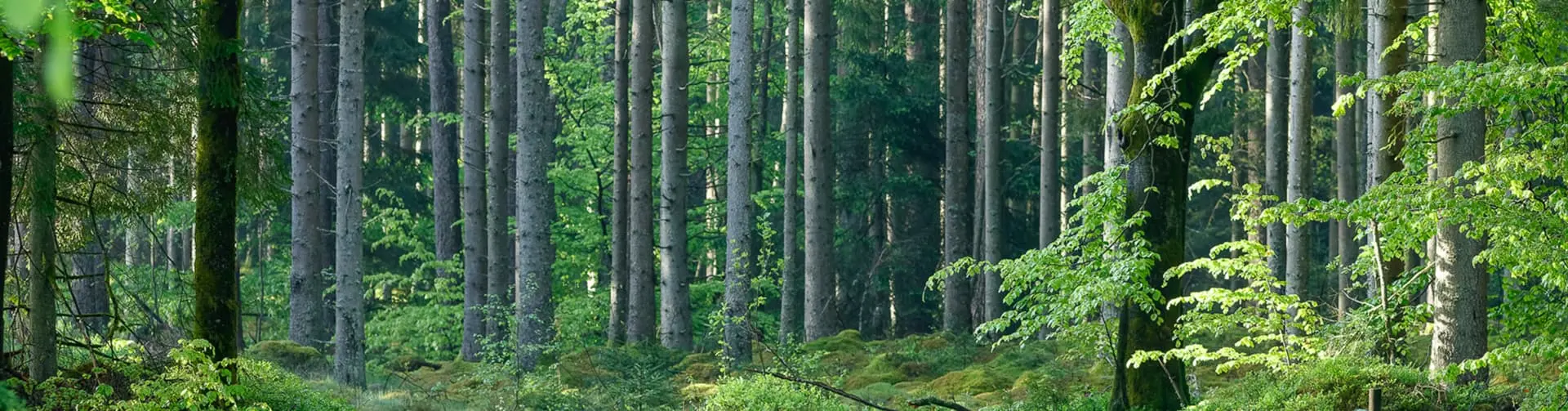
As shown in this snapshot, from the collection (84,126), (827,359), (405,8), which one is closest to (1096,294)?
(84,126)

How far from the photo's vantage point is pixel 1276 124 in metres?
17.6

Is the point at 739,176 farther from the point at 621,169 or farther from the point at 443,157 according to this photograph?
the point at 443,157

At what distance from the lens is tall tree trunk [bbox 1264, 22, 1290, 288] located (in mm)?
17391

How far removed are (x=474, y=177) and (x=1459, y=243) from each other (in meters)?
14.9

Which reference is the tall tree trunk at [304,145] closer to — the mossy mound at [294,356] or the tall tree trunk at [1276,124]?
the mossy mound at [294,356]

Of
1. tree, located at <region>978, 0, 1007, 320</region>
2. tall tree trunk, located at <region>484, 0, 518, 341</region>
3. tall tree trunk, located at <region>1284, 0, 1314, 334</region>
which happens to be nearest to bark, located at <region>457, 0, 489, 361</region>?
tall tree trunk, located at <region>484, 0, 518, 341</region>

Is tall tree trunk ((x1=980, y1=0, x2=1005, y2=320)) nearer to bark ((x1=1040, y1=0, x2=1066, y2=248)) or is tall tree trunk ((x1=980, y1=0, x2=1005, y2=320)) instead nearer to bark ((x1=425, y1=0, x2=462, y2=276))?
bark ((x1=1040, y1=0, x2=1066, y2=248))

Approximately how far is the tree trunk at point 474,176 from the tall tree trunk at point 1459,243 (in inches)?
549

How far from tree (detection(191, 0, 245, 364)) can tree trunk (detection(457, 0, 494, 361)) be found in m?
10.3

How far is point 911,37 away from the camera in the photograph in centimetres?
2759

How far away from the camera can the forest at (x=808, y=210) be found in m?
8.88

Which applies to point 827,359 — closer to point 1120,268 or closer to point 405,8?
point 1120,268

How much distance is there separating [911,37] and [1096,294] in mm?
18637

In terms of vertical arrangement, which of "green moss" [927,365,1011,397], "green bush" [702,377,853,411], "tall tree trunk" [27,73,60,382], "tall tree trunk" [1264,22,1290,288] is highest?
"tall tree trunk" [1264,22,1290,288]
